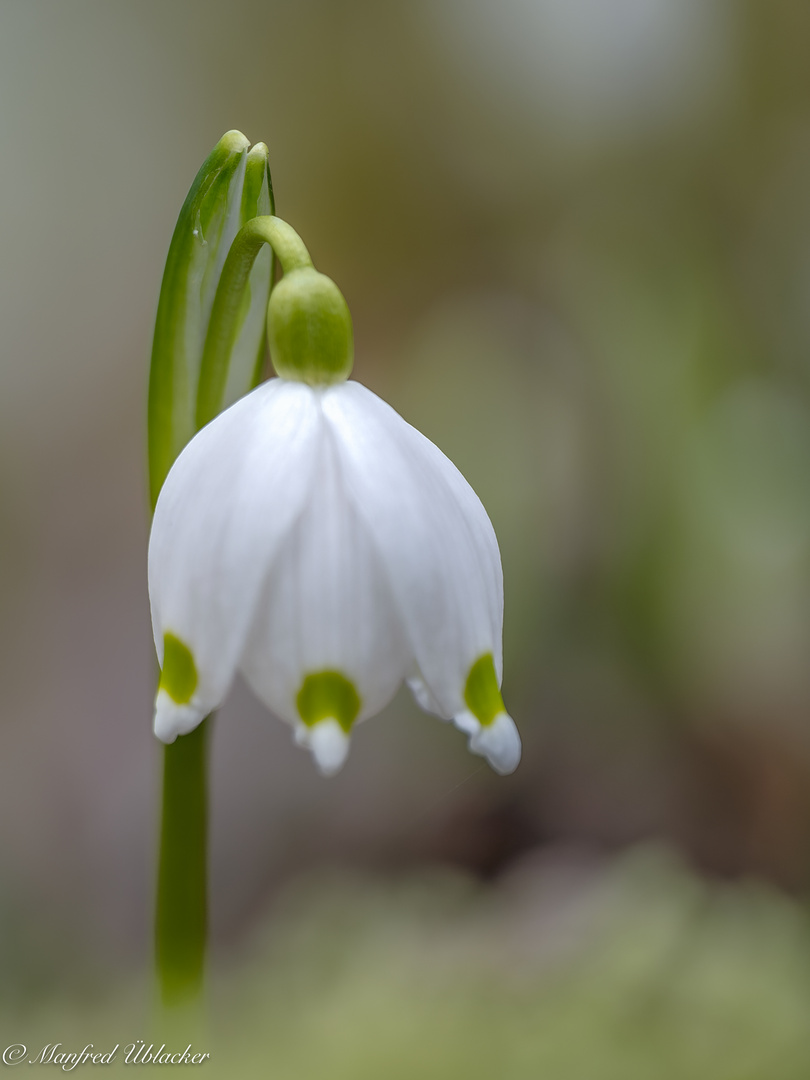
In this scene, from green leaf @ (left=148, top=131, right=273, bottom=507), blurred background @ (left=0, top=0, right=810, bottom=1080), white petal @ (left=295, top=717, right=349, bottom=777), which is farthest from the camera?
blurred background @ (left=0, top=0, right=810, bottom=1080)

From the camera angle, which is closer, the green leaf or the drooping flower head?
the drooping flower head

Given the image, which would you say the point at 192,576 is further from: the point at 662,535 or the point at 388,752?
the point at 662,535

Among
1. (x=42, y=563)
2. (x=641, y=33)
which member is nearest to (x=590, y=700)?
(x=42, y=563)

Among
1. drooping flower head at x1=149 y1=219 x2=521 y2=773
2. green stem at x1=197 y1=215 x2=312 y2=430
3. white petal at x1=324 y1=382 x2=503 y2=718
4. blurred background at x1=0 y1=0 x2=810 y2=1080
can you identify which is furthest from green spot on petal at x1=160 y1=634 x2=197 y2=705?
blurred background at x1=0 y1=0 x2=810 y2=1080

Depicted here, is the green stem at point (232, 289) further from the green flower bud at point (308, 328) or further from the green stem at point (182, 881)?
the green stem at point (182, 881)

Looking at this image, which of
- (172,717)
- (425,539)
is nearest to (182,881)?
(172,717)

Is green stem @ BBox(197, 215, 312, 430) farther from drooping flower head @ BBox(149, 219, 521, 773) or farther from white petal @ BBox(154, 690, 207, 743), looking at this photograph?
white petal @ BBox(154, 690, 207, 743)

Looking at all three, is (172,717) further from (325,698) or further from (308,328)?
(308,328)

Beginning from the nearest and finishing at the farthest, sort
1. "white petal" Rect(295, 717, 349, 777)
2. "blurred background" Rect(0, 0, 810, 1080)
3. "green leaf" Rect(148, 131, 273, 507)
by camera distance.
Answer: "white petal" Rect(295, 717, 349, 777) < "green leaf" Rect(148, 131, 273, 507) < "blurred background" Rect(0, 0, 810, 1080)
